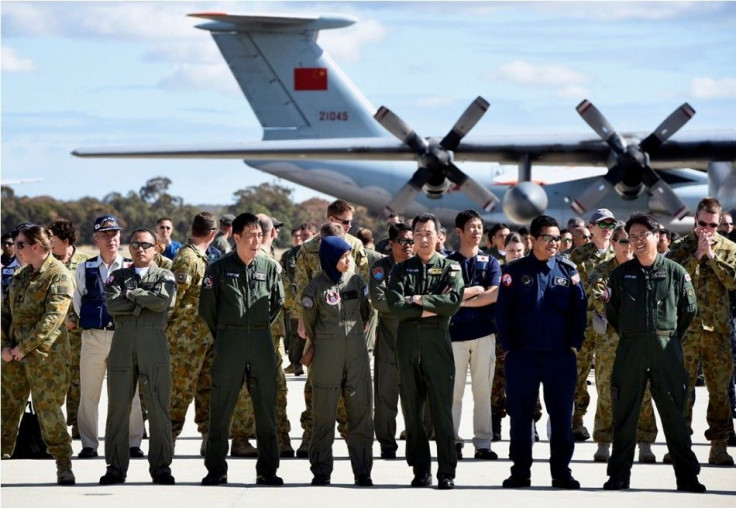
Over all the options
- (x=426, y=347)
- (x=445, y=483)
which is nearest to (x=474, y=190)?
(x=426, y=347)

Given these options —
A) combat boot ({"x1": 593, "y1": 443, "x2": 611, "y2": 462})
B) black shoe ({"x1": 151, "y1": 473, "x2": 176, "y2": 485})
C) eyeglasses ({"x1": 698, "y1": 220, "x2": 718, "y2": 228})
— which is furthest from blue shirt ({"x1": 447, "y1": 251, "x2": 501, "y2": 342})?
black shoe ({"x1": 151, "y1": 473, "x2": 176, "y2": 485})

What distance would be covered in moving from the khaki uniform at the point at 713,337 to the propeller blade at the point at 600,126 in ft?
39.5

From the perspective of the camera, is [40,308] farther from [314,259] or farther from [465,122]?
[465,122]

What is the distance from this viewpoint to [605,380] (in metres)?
9.15

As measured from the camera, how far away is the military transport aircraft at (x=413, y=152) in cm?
2102

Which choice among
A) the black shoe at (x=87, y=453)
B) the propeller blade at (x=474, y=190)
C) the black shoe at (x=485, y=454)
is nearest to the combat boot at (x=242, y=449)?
the black shoe at (x=87, y=453)

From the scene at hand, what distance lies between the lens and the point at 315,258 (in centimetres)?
919

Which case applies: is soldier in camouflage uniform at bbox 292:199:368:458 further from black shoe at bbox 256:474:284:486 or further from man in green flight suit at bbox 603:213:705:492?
man in green flight suit at bbox 603:213:705:492

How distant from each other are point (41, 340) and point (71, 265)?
6.78ft

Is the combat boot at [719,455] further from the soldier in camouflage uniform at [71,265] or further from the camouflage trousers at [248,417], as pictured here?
the soldier in camouflage uniform at [71,265]

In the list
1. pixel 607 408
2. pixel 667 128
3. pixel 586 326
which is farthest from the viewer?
pixel 667 128

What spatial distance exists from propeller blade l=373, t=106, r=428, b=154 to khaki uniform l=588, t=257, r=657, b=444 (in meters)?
12.1

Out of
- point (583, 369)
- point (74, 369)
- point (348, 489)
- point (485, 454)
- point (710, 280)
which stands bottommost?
point (348, 489)

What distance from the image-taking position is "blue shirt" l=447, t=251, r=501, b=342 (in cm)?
940
